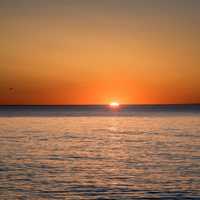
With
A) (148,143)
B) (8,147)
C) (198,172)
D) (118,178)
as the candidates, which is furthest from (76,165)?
(148,143)

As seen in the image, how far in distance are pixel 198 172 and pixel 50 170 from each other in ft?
29.2

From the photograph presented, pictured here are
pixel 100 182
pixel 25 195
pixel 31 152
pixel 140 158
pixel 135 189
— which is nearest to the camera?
pixel 25 195

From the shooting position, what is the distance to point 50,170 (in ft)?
99.5

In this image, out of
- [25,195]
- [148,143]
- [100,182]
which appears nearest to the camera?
[25,195]

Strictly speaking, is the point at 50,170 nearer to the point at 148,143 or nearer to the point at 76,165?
the point at 76,165

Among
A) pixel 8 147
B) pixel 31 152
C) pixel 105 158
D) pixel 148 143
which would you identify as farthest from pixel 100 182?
pixel 148 143

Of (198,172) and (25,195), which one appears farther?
(198,172)

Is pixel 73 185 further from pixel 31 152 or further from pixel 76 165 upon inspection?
pixel 31 152

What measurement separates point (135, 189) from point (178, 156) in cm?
1323

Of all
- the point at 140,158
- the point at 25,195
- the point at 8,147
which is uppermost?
the point at 8,147

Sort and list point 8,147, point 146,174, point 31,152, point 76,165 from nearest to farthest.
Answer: point 146,174 < point 76,165 < point 31,152 < point 8,147

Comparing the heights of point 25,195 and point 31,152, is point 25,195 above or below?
below

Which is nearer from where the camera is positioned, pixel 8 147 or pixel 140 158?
pixel 140 158

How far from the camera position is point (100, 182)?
2645 centimetres
